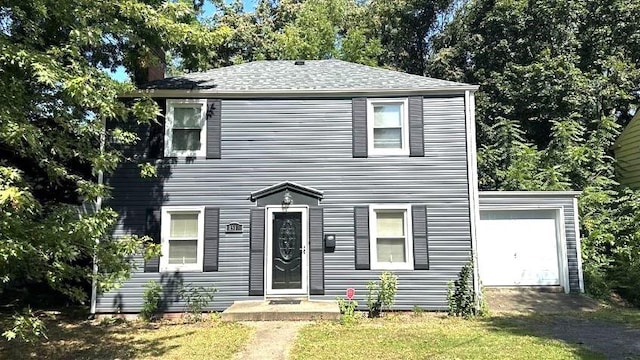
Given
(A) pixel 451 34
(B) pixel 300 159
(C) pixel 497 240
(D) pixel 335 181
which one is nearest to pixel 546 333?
(C) pixel 497 240

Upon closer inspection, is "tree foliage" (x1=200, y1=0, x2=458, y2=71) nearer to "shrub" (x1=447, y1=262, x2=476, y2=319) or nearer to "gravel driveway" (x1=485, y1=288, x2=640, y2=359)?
"gravel driveway" (x1=485, y1=288, x2=640, y2=359)

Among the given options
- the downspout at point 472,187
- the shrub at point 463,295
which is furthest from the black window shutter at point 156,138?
the shrub at point 463,295

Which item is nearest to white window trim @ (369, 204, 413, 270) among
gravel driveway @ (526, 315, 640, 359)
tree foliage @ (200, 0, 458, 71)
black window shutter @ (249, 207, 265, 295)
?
black window shutter @ (249, 207, 265, 295)

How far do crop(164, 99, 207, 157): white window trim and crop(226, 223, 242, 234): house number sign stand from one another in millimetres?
1724

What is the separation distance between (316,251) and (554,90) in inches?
506

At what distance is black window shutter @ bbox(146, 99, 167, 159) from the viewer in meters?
11.0

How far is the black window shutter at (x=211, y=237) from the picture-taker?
10633 mm

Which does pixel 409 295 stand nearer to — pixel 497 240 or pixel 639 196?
pixel 497 240

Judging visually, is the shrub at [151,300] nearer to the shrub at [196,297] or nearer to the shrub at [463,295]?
the shrub at [196,297]

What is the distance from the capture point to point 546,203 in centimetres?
1220

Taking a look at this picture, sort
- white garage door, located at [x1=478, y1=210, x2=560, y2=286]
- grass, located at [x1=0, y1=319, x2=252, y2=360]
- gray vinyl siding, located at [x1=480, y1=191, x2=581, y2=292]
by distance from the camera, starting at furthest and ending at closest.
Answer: white garage door, located at [x1=478, y1=210, x2=560, y2=286], gray vinyl siding, located at [x1=480, y1=191, x2=581, y2=292], grass, located at [x1=0, y1=319, x2=252, y2=360]

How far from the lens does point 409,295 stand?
34.6 feet

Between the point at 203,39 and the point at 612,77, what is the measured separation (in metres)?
16.1

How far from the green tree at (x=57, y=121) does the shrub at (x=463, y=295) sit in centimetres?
644
